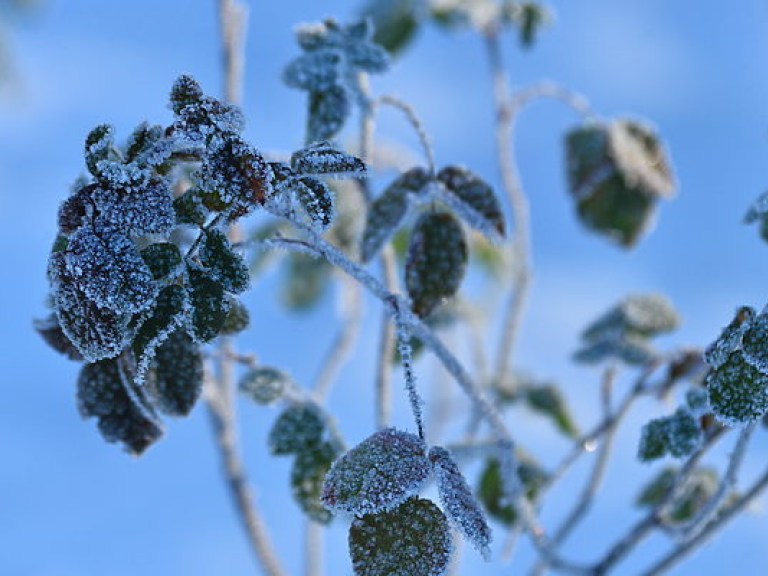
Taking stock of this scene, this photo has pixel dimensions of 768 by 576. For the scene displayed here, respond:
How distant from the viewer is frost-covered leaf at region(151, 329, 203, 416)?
1.25 metres

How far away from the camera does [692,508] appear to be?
1.95 meters

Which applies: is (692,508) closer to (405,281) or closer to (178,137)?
(405,281)

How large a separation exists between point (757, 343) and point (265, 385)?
69cm

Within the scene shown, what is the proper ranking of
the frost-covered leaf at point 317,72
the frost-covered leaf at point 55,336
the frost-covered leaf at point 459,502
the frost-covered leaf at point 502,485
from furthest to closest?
the frost-covered leaf at point 502,485 < the frost-covered leaf at point 317,72 < the frost-covered leaf at point 55,336 < the frost-covered leaf at point 459,502

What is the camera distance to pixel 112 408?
130 centimetres

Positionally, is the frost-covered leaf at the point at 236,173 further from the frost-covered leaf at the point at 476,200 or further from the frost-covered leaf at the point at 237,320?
the frost-covered leaf at the point at 476,200

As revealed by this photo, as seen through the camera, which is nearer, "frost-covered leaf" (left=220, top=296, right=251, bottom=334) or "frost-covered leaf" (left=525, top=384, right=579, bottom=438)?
"frost-covered leaf" (left=220, top=296, right=251, bottom=334)

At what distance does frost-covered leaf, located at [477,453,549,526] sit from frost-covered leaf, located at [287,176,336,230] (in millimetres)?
873

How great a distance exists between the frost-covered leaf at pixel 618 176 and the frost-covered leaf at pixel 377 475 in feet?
4.01

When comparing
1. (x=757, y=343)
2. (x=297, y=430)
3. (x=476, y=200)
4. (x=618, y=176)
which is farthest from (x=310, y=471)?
(x=618, y=176)

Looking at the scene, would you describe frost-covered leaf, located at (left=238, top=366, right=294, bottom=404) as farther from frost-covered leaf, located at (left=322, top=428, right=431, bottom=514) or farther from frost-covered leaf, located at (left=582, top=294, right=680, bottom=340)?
frost-covered leaf, located at (left=582, top=294, right=680, bottom=340)

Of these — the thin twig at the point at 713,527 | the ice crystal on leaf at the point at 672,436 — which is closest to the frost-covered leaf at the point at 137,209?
the ice crystal on leaf at the point at 672,436

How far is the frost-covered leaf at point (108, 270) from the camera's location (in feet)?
3.39

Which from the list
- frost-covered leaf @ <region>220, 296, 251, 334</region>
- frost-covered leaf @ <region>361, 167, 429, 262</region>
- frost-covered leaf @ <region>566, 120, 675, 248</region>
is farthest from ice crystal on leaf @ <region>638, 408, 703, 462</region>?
frost-covered leaf @ <region>566, 120, 675, 248</region>
